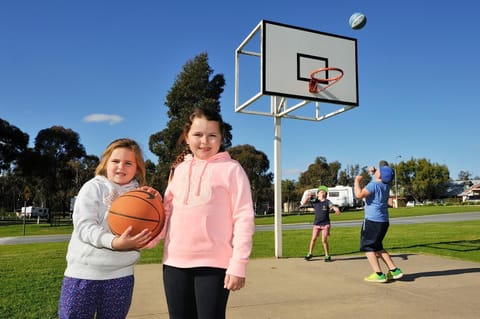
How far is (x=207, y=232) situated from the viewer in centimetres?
241

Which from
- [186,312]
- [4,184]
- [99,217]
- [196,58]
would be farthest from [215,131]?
[4,184]

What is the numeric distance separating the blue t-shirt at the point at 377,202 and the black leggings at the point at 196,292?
175 inches

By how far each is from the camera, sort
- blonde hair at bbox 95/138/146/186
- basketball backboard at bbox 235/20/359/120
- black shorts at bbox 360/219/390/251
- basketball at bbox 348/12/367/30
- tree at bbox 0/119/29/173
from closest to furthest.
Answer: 1. blonde hair at bbox 95/138/146/186
2. black shorts at bbox 360/219/390/251
3. basketball backboard at bbox 235/20/359/120
4. basketball at bbox 348/12/367/30
5. tree at bbox 0/119/29/173

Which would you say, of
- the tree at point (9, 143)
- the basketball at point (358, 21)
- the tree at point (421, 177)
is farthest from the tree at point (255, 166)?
the basketball at point (358, 21)

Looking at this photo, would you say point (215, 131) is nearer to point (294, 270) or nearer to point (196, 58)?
point (294, 270)

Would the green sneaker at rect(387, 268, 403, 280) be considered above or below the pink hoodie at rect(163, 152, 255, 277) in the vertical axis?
below

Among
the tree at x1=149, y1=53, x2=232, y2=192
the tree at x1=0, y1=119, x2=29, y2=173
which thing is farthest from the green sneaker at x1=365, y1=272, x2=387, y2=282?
the tree at x1=0, y1=119, x2=29, y2=173

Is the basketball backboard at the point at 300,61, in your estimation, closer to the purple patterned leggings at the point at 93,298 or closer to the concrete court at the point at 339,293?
the concrete court at the point at 339,293

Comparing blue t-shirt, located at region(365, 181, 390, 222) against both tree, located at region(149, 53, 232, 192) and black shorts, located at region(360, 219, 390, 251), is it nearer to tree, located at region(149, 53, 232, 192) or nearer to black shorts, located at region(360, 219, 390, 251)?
black shorts, located at region(360, 219, 390, 251)

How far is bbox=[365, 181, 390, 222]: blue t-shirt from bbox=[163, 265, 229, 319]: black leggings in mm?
4443

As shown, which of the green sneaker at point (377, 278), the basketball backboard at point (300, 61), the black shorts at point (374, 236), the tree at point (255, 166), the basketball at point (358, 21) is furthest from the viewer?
the tree at point (255, 166)

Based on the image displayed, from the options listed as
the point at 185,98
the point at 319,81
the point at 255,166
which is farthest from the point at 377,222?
the point at 255,166

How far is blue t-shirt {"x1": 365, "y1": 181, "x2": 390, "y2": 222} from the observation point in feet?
20.5

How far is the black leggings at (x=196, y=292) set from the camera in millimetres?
2387
